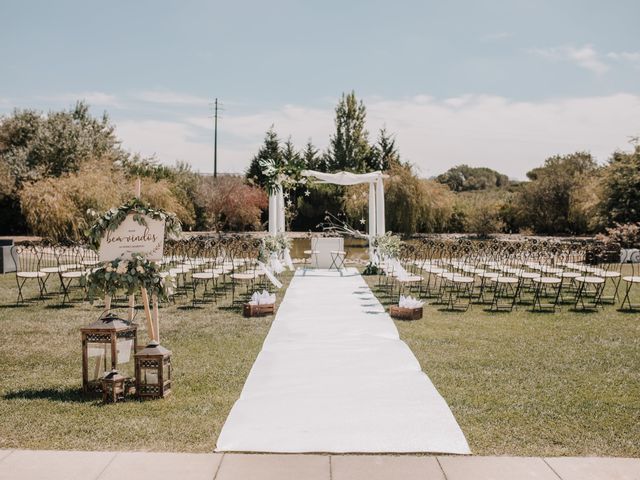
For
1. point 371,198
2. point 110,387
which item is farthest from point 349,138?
point 110,387

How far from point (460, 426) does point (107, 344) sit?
3621 millimetres

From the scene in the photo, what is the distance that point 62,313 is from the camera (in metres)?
10.6

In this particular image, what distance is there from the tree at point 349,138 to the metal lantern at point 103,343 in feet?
134

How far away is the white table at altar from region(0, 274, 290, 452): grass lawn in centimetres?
760

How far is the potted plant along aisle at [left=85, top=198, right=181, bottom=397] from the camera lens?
571cm

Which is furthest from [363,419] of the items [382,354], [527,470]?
[382,354]

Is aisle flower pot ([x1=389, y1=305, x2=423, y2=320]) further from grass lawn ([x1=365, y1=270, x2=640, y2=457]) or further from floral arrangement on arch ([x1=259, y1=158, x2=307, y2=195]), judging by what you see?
floral arrangement on arch ([x1=259, y1=158, x2=307, y2=195])

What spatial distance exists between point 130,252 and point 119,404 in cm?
149

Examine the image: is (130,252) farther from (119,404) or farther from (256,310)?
(256,310)

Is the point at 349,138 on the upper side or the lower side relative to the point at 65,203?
upper

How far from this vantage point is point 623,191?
24.0 m

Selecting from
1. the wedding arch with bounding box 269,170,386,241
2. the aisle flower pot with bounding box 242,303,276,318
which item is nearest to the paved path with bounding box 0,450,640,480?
the aisle flower pot with bounding box 242,303,276,318

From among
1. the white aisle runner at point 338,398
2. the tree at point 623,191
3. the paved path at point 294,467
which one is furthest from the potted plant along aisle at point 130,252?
the tree at point 623,191

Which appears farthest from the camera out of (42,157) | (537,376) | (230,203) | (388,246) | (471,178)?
(471,178)
